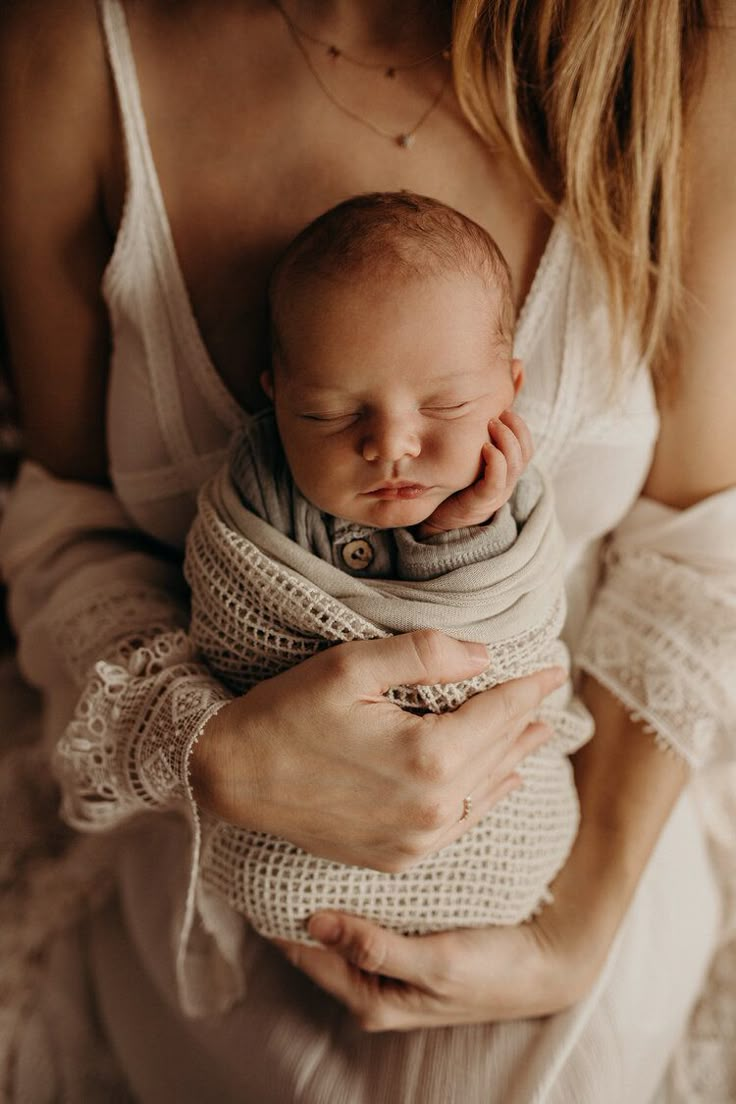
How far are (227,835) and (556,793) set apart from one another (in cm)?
34

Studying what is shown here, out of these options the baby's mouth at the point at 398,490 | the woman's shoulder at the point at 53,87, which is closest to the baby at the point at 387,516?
the baby's mouth at the point at 398,490

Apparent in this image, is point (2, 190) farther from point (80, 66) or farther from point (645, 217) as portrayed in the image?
point (645, 217)

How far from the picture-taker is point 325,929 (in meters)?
0.88

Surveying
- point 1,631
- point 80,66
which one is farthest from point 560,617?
point 1,631

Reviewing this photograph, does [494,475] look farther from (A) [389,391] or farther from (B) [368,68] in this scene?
(B) [368,68]

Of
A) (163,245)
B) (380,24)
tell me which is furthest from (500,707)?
(380,24)

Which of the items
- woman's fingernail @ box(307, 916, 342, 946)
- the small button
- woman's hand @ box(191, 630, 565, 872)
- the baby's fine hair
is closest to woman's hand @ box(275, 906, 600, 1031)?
woman's fingernail @ box(307, 916, 342, 946)

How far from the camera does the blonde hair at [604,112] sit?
2.77 feet

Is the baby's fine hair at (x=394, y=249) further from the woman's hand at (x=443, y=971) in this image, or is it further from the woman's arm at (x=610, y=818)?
the woman's hand at (x=443, y=971)

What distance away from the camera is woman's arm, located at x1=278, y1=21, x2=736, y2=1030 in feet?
2.89

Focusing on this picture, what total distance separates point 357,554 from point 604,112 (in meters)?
0.50

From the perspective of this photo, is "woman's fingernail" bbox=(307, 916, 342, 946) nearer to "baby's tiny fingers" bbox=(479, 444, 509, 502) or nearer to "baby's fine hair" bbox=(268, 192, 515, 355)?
"baby's tiny fingers" bbox=(479, 444, 509, 502)

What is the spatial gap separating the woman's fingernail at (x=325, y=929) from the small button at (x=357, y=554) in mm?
340

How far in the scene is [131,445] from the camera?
3.30 ft
